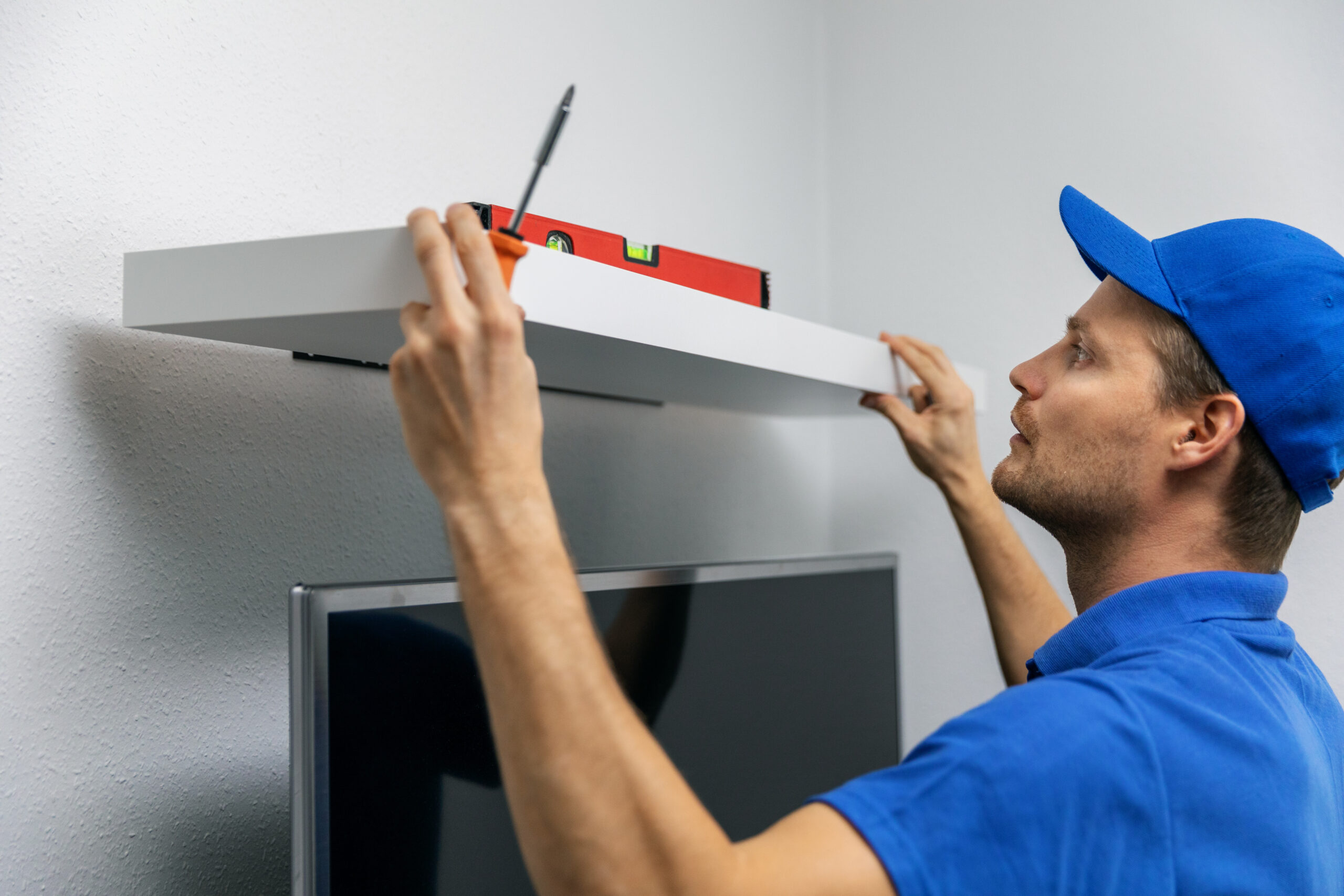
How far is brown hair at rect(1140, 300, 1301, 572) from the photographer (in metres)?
0.90

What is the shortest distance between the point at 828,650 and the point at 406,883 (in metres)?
0.67

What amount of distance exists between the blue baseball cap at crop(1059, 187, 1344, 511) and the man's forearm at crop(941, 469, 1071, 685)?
412 millimetres

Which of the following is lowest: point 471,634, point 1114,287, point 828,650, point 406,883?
point 406,883

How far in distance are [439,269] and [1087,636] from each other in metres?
0.66

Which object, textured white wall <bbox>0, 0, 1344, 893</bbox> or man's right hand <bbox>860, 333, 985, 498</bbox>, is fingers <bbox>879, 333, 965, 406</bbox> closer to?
man's right hand <bbox>860, 333, 985, 498</bbox>

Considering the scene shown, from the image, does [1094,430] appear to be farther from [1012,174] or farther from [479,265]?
[1012,174]

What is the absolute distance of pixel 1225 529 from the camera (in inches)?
35.7

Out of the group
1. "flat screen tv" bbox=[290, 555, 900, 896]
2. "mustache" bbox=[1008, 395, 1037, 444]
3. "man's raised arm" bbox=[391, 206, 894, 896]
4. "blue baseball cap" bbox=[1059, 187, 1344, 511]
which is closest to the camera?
"man's raised arm" bbox=[391, 206, 894, 896]

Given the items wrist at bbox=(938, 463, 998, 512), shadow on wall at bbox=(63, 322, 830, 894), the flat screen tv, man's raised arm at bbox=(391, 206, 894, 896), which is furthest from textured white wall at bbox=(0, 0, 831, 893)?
wrist at bbox=(938, 463, 998, 512)

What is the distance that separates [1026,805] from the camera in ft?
2.03

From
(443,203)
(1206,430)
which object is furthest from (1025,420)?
(443,203)

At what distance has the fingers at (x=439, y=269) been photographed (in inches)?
23.5

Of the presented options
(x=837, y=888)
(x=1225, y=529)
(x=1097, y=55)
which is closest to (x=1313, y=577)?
(x=1225, y=529)

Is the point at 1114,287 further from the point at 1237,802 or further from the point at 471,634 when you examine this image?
the point at 471,634
